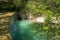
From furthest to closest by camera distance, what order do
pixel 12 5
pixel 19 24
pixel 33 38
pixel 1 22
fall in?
pixel 12 5, pixel 19 24, pixel 33 38, pixel 1 22

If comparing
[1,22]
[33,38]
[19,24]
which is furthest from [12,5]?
[1,22]

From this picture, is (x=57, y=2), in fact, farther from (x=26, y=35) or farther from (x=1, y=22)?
(x=26, y=35)

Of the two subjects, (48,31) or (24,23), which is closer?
(48,31)

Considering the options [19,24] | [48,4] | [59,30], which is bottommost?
[59,30]

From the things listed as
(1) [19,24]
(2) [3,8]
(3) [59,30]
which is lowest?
(3) [59,30]

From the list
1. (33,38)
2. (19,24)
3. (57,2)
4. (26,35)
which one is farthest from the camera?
(19,24)

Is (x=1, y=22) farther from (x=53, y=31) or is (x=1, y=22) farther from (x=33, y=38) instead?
(x=53, y=31)

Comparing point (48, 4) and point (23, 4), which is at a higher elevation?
point (23, 4)

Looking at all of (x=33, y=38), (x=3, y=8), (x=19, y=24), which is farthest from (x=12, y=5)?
(x=33, y=38)

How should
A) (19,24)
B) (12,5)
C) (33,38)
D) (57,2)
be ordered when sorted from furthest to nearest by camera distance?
(12,5) < (19,24) < (33,38) < (57,2)
